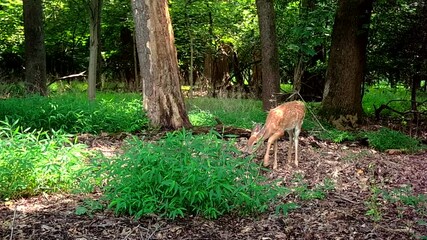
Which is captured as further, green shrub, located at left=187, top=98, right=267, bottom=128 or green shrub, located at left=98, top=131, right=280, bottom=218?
green shrub, located at left=187, top=98, right=267, bottom=128

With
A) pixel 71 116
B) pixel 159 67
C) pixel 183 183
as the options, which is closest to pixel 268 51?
pixel 159 67

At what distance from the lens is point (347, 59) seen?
1077 centimetres

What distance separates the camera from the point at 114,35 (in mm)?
22734

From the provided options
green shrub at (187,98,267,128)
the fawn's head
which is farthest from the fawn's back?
green shrub at (187,98,267,128)

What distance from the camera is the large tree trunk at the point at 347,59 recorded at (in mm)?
10711

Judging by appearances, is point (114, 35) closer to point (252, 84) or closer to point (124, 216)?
point (252, 84)

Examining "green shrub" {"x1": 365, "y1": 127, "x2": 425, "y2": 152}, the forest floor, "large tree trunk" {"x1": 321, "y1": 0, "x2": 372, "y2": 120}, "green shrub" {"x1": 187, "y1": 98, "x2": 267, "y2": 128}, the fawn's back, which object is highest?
"large tree trunk" {"x1": 321, "y1": 0, "x2": 372, "y2": 120}

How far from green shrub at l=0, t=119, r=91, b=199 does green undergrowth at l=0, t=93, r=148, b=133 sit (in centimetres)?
304

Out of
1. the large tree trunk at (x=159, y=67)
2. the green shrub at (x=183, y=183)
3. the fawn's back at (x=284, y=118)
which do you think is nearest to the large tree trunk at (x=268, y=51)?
the large tree trunk at (x=159, y=67)

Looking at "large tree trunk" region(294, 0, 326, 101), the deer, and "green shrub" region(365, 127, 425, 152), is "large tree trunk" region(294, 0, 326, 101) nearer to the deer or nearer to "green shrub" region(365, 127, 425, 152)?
"green shrub" region(365, 127, 425, 152)

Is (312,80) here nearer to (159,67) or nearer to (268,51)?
(268,51)

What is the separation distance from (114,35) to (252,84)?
8.73 m

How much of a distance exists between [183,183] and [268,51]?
7216 millimetres

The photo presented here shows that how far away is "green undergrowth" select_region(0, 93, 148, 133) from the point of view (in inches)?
339
